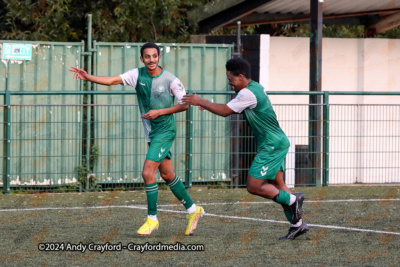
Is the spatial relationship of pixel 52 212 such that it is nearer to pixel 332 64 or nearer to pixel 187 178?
pixel 187 178

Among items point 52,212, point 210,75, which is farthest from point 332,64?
point 52,212

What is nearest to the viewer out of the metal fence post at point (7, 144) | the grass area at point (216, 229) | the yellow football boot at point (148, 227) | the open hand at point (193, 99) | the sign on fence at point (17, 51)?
the grass area at point (216, 229)

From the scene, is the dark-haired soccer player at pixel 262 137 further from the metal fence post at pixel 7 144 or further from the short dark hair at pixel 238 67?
the metal fence post at pixel 7 144

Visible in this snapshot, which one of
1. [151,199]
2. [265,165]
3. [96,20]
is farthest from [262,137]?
[96,20]

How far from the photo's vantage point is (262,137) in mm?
8359

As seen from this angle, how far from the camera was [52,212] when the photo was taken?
35.0ft

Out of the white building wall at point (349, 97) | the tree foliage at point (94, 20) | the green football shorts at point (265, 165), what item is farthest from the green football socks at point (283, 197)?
the tree foliage at point (94, 20)

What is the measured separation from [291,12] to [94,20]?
13.8 feet

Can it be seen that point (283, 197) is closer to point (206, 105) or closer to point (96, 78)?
point (206, 105)

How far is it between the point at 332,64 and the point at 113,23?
4971mm

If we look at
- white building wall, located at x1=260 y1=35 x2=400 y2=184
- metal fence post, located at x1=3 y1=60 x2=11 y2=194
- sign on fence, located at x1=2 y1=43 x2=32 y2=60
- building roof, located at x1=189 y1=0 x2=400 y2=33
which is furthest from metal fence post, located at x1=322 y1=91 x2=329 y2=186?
metal fence post, located at x1=3 y1=60 x2=11 y2=194

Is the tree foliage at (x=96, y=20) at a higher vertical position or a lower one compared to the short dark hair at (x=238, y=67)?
higher

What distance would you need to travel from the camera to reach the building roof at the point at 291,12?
1520 centimetres

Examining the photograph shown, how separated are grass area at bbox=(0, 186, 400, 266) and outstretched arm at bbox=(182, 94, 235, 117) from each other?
51.4 inches
